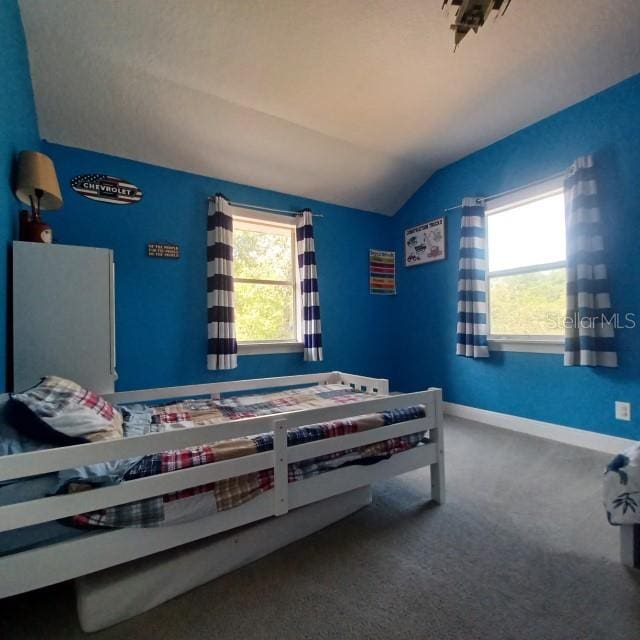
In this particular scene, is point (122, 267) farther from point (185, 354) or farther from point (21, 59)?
point (21, 59)

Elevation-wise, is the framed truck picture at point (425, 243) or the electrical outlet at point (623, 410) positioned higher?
the framed truck picture at point (425, 243)

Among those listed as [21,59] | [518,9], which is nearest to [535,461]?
[518,9]

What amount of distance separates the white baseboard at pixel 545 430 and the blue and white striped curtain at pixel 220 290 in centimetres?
227

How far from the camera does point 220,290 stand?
2869 mm

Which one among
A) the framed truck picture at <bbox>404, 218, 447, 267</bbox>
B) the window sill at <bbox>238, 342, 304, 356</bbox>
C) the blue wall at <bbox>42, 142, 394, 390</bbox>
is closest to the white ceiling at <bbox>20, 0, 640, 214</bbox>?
the blue wall at <bbox>42, 142, 394, 390</bbox>

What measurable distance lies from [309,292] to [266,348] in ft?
2.28

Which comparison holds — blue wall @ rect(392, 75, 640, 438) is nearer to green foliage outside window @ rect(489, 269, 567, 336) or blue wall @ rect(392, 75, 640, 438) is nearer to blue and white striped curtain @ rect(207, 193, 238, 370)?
green foliage outside window @ rect(489, 269, 567, 336)

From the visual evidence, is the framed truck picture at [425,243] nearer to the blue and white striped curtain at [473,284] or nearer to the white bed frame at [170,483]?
the blue and white striped curtain at [473,284]

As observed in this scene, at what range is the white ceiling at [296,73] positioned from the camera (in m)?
1.77

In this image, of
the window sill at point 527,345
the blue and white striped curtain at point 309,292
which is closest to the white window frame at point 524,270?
the window sill at point 527,345

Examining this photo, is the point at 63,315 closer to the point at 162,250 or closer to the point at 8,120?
the point at 8,120

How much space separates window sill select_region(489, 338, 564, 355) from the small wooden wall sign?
291 centimetres

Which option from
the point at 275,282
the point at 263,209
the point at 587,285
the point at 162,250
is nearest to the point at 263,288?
the point at 275,282

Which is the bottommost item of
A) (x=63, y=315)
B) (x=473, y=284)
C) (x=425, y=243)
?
(x=63, y=315)
